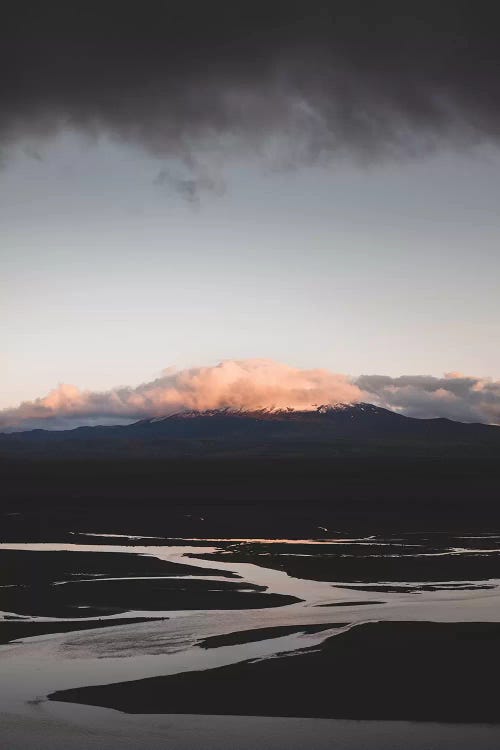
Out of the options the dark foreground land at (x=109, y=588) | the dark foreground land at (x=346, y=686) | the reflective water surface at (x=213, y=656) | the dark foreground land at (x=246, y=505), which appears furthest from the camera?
the dark foreground land at (x=246, y=505)

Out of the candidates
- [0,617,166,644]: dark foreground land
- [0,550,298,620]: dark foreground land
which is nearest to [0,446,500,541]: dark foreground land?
[0,550,298,620]: dark foreground land

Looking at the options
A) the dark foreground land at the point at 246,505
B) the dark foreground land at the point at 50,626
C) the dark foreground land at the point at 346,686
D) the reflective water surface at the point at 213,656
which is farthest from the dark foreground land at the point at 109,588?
the dark foreground land at the point at 246,505

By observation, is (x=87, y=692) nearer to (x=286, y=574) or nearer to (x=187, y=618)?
(x=187, y=618)

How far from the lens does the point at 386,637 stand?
856 inches

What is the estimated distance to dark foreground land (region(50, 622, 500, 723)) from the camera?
16266 millimetres

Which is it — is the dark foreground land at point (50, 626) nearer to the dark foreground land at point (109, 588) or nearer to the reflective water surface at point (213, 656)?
the reflective water surface at point (213, 656)

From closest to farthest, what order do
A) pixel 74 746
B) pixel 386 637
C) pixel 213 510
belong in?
1. pixel 74 746
2. pixel 386 637
3. pixel 213 510

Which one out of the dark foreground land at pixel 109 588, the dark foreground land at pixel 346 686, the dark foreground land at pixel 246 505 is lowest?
the dark foreground land at pixel 346 686

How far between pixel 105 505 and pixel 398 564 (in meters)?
39.0

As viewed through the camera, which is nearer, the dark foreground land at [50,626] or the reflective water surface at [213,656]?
the reflective water surface at [213,656]

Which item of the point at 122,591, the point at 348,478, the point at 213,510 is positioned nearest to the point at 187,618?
the point at 122,591

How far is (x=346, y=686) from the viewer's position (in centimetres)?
1786

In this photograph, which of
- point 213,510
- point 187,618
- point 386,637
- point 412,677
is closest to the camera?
point 412,677

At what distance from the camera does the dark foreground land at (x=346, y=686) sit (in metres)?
16.3
